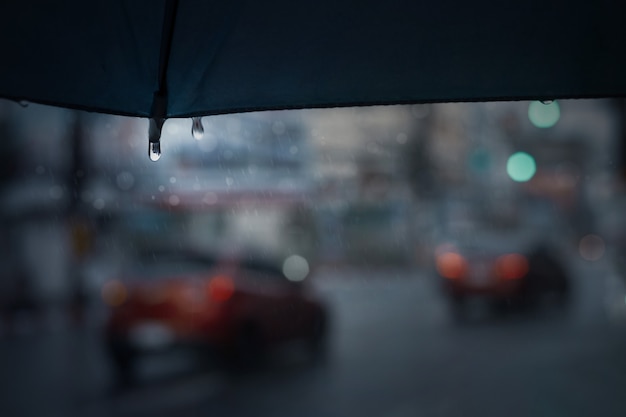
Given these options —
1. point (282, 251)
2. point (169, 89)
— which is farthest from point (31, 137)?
point (169, 89)

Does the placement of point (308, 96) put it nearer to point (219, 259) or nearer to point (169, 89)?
point (169, 89)

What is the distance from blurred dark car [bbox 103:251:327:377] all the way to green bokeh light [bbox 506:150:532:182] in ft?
32.4

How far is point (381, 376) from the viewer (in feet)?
35.3

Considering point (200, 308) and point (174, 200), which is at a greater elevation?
point (174, 200)

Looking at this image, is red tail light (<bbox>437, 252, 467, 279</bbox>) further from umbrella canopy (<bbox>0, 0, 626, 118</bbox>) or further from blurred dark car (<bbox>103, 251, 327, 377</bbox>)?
umbrella canopy (<bbox>0, 0, 626, 118</bbox>)

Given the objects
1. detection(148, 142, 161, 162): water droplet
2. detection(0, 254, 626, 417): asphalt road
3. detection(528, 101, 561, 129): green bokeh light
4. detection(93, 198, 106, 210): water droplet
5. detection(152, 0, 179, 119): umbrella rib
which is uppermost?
detection(528, 101, 561, 129): green bokeh light

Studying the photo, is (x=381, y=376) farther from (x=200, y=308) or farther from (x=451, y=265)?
(x=451, y=265)

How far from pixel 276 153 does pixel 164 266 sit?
3538 millimetres

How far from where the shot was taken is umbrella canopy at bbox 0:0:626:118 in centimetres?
211

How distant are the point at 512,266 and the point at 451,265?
3.77ft

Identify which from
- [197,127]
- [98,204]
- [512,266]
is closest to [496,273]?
[512,266]

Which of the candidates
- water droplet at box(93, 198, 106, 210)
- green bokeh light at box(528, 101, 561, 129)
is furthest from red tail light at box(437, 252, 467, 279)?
water droplet at box(93, 198, 106, 210)

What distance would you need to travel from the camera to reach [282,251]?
18219 mm

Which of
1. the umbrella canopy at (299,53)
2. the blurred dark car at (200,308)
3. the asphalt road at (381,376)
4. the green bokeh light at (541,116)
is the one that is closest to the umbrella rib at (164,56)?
the umbrella canopy at (299,53)
